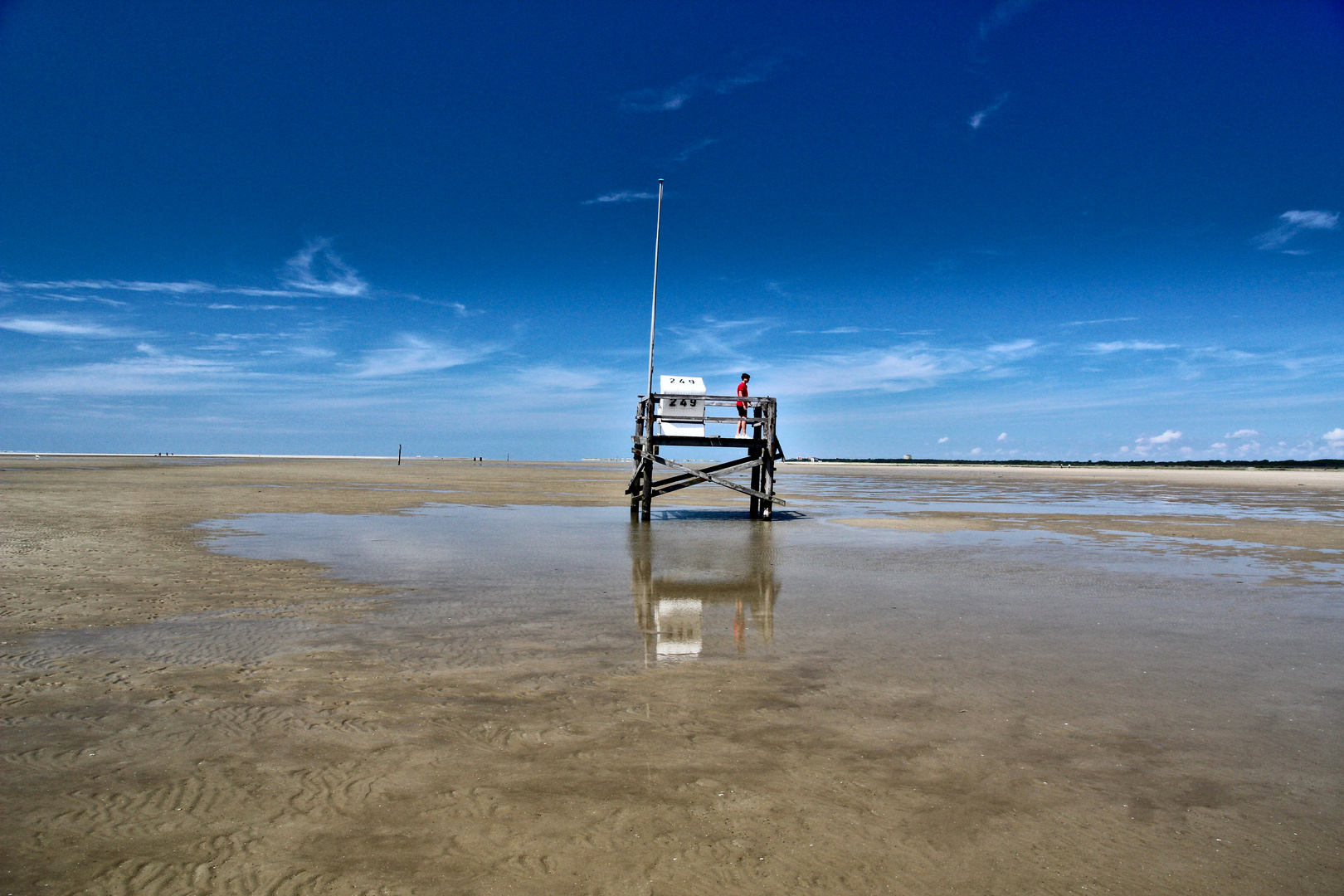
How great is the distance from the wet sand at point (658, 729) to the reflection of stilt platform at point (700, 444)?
8.86m

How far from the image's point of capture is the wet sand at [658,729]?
346 cm

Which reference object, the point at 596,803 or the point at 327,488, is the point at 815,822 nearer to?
the point at 596,803

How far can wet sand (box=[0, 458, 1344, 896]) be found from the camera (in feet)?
11.4

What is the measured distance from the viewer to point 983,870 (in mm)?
3432

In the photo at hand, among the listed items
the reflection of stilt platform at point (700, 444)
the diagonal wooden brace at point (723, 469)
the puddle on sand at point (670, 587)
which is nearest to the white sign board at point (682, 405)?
the reflection of stilt platform at point (700, 444)

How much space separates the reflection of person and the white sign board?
3.73 ft

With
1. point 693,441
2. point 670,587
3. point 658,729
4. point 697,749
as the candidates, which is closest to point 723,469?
point 693,441

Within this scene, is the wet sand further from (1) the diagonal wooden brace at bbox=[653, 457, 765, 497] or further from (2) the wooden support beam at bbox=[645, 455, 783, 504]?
(1) the diagonal wooden brace at bbox=[653, 457, 765, 497]

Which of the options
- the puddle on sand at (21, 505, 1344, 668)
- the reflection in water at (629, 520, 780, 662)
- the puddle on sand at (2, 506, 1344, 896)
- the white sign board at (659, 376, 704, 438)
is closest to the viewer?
the puddle on sand at (2, 506, 1344, 896)

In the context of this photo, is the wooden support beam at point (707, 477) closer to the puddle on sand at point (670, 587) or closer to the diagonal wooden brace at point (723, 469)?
the diagonal wooden brace at point (723, 469)

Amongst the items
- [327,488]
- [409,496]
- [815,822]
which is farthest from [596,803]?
[327,488]

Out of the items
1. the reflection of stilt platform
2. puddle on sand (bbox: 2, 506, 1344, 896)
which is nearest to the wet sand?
puddle on sand (bbox: 2, 506, 1344, 896)

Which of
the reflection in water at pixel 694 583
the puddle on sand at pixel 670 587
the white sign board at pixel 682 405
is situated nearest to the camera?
the puddle on sand at pixel 670 587

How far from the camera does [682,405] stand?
20.3m
